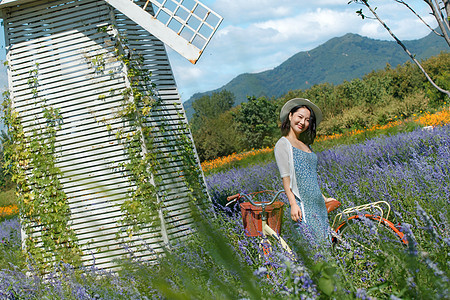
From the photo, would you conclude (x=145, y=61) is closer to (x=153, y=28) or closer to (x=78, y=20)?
(x=153, y=28)

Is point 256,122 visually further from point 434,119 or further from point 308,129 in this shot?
point 308,129

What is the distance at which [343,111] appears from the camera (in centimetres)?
1831

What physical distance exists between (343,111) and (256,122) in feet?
31.1

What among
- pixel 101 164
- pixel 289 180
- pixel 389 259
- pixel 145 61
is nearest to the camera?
pixel 389 259

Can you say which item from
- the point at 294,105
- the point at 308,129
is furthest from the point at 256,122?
the point at 294,105

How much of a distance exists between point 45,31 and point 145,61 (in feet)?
4.65

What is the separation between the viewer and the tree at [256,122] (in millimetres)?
26125

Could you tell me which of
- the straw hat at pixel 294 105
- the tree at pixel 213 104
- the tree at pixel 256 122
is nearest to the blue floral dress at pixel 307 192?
the straw hat at pixel 294 105

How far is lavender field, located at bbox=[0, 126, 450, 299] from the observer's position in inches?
26.9

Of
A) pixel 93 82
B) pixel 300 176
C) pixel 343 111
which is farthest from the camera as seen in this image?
pixel 343 111

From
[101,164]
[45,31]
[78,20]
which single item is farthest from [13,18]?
[101,164]

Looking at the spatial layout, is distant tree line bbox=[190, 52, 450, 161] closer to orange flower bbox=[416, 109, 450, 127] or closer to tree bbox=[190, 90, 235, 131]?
orange flower bbox=[416, 109, 450, 127]

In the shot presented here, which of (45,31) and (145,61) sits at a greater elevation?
(45,31)

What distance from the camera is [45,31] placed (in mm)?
5703
